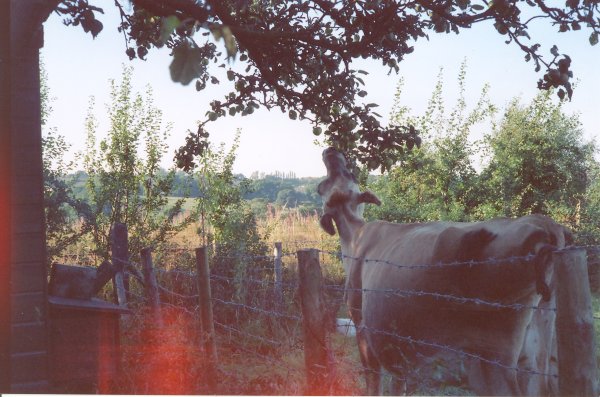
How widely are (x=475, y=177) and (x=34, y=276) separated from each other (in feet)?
36.5

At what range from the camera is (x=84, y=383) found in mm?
4551

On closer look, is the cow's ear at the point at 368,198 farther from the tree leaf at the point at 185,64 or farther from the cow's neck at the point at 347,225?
the tree leaf at the point at 185,64

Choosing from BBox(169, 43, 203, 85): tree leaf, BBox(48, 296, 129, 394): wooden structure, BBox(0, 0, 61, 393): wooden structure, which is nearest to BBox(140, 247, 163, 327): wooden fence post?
BBox(48, 296, 129, 394): wooden structure

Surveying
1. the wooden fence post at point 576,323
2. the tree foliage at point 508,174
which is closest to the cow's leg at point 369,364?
the wooden fence post at point 576,323

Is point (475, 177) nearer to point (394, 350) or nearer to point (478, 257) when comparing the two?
point (394, 350)

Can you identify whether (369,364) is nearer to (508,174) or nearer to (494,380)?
(494,380)

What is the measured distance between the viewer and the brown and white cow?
346 centimetres

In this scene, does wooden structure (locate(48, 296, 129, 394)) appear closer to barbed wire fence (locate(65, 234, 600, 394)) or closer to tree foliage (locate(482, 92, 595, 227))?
barbed wire fence (locate(65, 234, 600, 394))

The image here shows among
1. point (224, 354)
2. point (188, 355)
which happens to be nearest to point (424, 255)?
point (188, 355)

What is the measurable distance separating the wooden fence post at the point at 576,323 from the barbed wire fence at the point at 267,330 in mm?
279

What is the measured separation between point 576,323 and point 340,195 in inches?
146

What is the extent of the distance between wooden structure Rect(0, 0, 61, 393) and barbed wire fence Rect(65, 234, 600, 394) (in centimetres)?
137

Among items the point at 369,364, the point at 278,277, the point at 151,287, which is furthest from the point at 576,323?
the point at 278,277

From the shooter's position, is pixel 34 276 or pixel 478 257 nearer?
pixel 34 276
